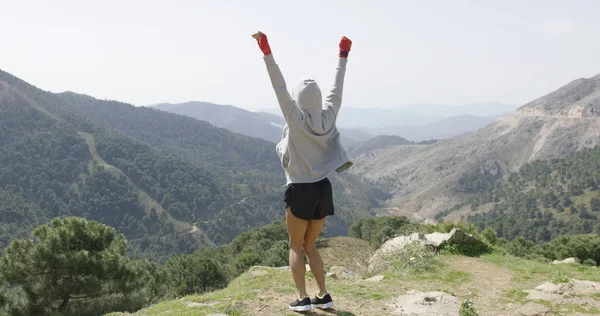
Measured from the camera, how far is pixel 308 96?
4129 mm

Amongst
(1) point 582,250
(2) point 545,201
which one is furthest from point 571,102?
(1) point 582,250

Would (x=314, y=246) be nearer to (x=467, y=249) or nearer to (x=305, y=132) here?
(x=305, y=132)

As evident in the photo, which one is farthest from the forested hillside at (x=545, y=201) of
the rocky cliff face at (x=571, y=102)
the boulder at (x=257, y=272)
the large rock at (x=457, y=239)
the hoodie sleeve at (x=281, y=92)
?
the hoodie sleeve at (x=281, y=92)

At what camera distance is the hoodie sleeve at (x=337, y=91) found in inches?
176

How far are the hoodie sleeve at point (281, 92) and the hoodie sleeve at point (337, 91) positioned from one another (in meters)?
0.55

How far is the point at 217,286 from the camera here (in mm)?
18500

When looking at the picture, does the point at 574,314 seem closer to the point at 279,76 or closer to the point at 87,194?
the point at 279,76

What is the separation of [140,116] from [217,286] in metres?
197

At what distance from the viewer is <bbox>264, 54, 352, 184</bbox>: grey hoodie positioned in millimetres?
4020

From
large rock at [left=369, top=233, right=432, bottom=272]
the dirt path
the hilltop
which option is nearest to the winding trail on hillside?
large rock at [left=369, top=233, right=432, bottom=272]

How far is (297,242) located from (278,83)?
162 centimetres

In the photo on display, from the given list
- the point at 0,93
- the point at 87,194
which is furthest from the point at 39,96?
the point at 87,194

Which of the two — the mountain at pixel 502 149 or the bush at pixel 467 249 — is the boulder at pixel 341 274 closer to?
the bush at pixel 467 249

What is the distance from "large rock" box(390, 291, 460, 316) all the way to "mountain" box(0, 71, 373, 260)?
80556 mm
